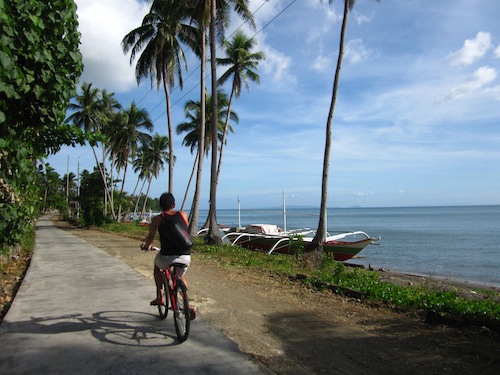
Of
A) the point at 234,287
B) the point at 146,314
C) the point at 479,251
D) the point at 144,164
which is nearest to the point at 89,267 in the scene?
the point at 234,287

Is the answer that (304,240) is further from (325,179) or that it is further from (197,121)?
(197,121)

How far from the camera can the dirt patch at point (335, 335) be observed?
389cm

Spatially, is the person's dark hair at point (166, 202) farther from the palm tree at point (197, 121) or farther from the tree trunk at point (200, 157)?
the palm tree at point (197, 121)

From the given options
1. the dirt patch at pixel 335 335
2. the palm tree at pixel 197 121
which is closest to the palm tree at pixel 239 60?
the palm tree at pixel 197 121

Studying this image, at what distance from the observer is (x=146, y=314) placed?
5117 millimetres

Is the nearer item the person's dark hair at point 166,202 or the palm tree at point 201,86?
the person's dark hair at point 166,202

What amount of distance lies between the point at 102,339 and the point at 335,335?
262 cm

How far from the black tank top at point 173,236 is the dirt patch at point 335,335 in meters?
1.13

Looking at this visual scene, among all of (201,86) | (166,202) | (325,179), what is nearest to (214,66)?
(201,86)

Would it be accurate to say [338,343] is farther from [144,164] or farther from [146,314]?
[144,164]

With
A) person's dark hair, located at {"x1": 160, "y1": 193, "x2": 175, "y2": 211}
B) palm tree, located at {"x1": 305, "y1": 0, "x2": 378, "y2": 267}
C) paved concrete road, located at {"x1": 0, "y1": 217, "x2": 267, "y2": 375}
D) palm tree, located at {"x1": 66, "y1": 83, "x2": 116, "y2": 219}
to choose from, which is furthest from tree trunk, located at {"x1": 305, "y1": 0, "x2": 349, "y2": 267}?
palm tree, located at {"x1": 66, "y1": 83, "x2": 116, "y2": 219}

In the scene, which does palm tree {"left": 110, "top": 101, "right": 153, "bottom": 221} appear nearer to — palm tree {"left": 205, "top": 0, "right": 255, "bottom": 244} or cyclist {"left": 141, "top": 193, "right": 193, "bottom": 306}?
palm tree {"left": 205, "top": 0, "right": 255, "bottom": 244}

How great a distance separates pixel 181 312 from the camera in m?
4.15

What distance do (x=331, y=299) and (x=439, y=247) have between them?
25.7 metres
